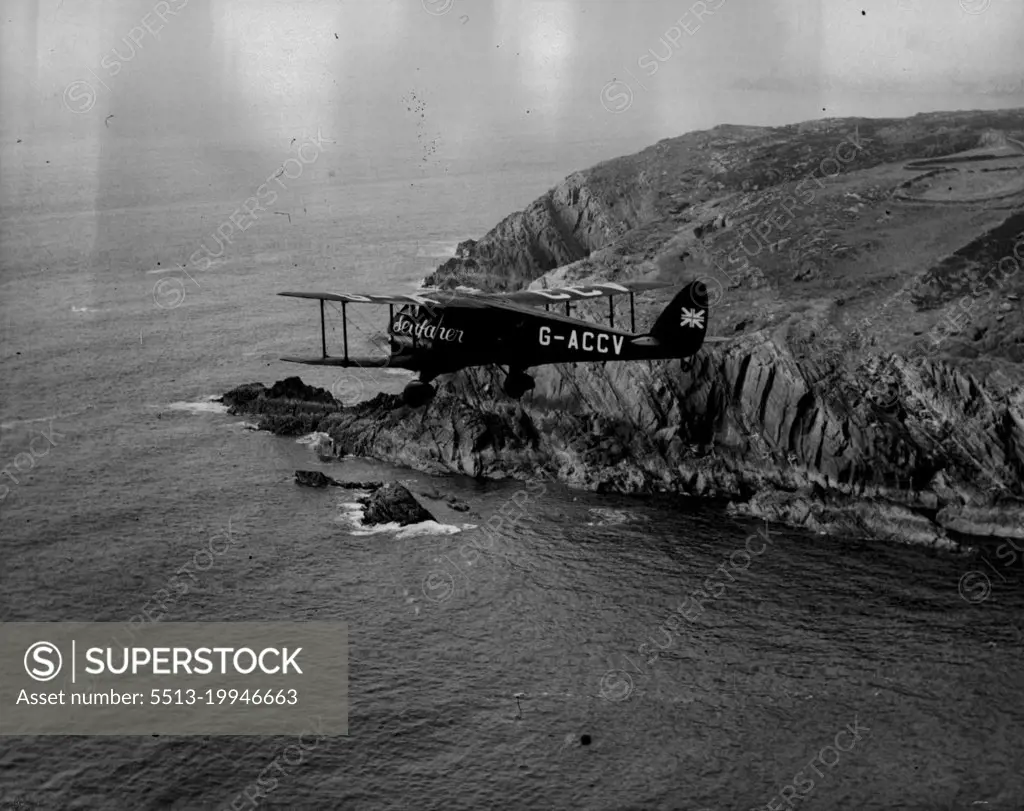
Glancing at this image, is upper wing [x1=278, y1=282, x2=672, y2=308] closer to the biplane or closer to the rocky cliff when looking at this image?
the biplane

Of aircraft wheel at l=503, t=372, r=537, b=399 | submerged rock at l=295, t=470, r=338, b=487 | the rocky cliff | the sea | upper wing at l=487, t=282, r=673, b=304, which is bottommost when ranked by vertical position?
the sea

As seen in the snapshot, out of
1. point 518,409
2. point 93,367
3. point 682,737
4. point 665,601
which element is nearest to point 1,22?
point 93,367

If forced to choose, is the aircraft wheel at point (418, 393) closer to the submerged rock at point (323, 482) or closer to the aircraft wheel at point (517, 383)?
the aircraft wheel at point (517, 383)

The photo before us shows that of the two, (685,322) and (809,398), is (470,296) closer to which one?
(685,322)

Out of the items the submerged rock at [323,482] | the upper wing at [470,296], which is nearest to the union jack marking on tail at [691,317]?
the upper wing at [470,296]

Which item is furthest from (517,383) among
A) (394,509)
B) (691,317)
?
(394,509)

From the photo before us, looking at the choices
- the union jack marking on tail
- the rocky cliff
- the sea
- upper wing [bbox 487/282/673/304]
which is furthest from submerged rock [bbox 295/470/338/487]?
the union jack marking on tail
